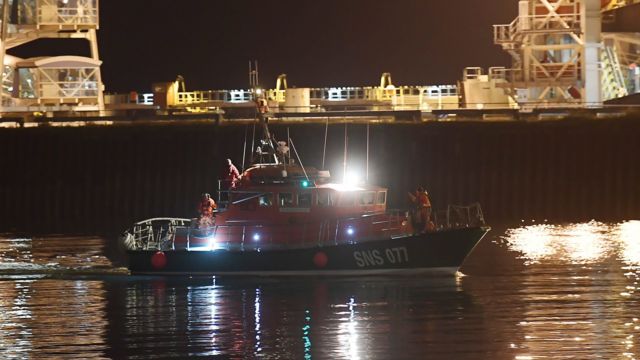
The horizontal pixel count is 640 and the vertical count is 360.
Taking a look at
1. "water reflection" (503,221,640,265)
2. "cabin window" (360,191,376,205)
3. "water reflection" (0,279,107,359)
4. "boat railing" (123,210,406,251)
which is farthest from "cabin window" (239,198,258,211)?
"water reflection" (503,221,640,265)

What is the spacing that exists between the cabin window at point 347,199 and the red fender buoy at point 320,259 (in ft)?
4.59

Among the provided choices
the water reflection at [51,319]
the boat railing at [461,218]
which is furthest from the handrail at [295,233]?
the water reflection at [51,319]

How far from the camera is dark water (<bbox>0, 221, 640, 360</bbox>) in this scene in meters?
21.1

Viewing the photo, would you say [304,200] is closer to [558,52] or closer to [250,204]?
[250,204]

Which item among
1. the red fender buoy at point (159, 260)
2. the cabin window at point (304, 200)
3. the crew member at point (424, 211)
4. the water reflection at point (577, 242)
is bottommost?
the water reflection at point (577, 242)

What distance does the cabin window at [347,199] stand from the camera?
98.5ft

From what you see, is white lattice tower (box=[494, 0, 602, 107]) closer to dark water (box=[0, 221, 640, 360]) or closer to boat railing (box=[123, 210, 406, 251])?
dark water (box=[0, 221, 640, 360])

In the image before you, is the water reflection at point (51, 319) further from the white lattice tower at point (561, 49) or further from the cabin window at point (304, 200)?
the white lattice tower at point (561, 49)

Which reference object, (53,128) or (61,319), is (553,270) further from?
(53,128)

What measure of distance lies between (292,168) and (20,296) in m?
7.61

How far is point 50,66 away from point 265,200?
3267cm

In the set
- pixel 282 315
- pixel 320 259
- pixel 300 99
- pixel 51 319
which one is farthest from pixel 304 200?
pixel 300 99

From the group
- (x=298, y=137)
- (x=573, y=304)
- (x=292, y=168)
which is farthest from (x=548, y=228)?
(x=573, y=304)

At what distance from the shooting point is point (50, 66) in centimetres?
5991
